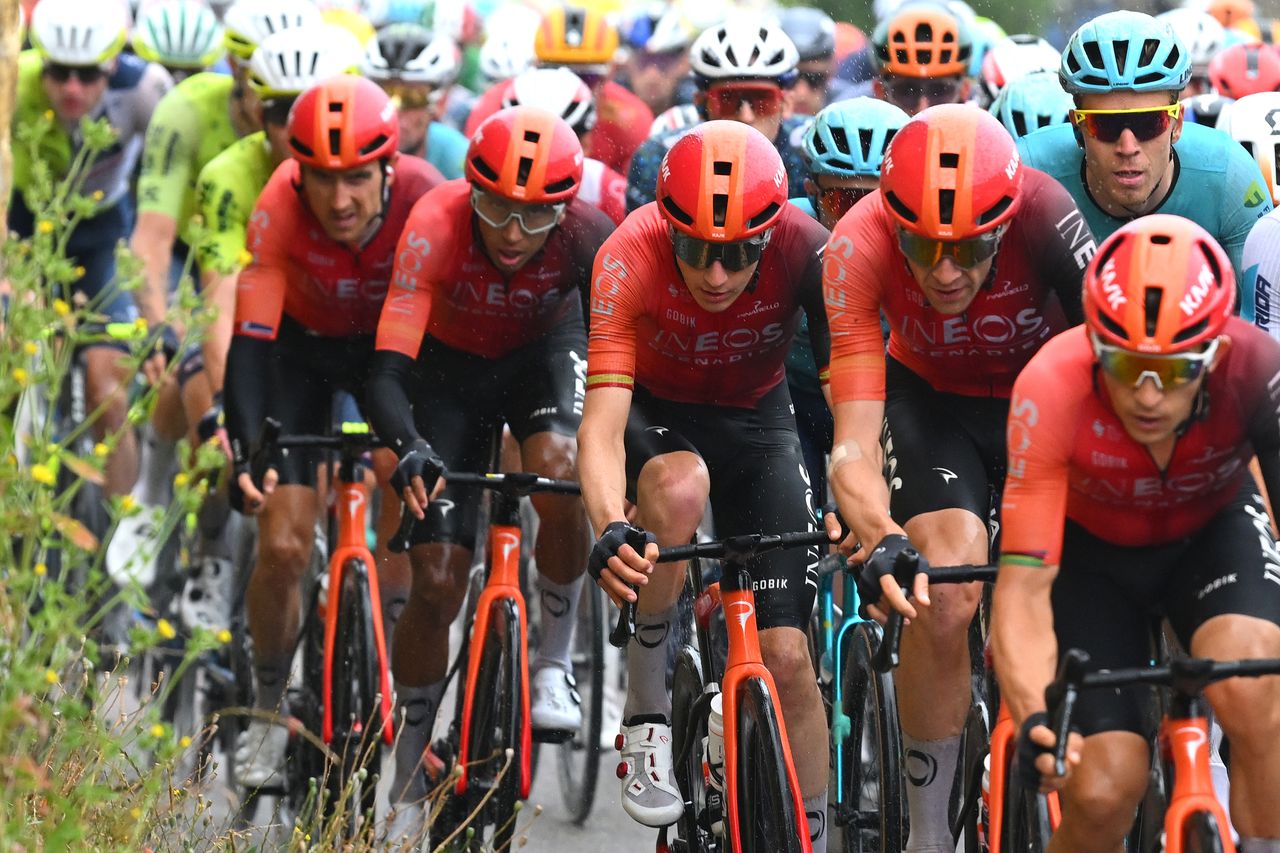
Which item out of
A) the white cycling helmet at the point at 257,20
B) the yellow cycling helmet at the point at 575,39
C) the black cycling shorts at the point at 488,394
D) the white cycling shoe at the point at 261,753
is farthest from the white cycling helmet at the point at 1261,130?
the yellow cycling helmet at the point at 575,39

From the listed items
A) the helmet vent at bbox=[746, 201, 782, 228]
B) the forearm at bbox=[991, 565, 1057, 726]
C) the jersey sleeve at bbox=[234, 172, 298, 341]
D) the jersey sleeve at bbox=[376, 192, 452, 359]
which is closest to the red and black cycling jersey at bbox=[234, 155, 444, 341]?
the jersey sleeve at bbox=[234, 172, 298, 341]

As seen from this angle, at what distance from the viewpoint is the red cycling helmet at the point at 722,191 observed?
5.80 meters

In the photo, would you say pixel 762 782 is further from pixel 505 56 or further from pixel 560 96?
pixel 505 56

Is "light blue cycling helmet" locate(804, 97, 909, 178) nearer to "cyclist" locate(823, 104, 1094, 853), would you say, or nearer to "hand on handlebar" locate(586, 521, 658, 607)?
"cyclist" locate(823, 104, 1094, 853)

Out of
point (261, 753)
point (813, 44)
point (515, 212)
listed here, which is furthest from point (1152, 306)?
point (813, 44)

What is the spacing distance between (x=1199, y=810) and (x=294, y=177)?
447 cm

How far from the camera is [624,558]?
5301mm

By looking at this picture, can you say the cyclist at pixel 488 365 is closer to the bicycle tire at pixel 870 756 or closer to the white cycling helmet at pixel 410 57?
the bicycle tire at pixel 870 756

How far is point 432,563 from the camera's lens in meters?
6.96

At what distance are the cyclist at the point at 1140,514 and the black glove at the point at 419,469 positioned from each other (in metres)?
2.08

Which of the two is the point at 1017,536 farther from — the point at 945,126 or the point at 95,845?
the point at 95,845

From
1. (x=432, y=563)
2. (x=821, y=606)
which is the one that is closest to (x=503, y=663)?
(x=432, y=563)

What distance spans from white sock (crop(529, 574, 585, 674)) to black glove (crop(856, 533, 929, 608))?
242 cm

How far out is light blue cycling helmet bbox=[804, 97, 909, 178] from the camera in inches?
283
